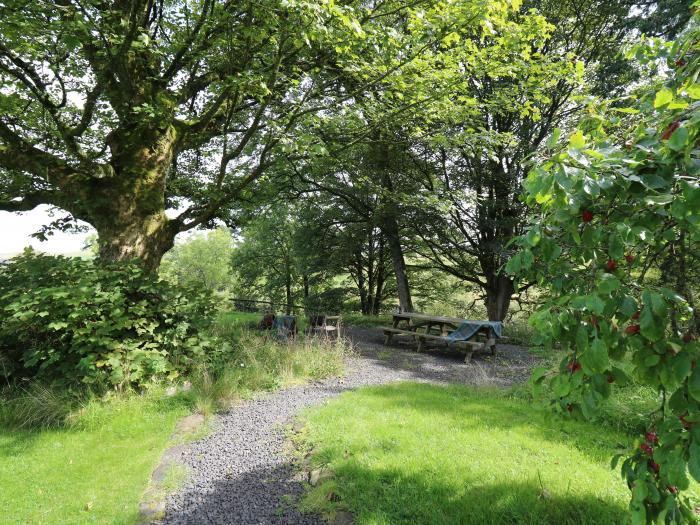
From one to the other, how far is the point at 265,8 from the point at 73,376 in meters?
5.64

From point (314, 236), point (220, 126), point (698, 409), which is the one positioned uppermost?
point (220, 126)

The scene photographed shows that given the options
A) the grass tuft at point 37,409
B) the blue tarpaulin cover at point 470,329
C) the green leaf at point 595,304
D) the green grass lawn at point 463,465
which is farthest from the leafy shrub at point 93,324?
the green leaf at point 595,304

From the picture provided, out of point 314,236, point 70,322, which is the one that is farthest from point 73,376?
point 314,236

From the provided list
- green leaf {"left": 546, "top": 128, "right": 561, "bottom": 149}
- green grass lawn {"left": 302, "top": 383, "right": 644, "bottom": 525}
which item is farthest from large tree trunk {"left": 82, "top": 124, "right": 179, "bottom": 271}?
green leaf {"left": 546, "top": 128, "right": 561, "bottom": 149}

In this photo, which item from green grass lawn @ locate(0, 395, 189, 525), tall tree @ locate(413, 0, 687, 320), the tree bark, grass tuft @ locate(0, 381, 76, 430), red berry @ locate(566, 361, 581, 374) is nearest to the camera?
red berry @ locate(566, 361, 581, 374)

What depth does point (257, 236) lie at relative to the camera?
23.7 m

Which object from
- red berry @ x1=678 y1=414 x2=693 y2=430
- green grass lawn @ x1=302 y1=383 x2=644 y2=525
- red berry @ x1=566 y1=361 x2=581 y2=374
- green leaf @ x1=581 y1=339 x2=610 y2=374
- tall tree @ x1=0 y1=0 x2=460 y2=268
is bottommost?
green grass lawn @ x1=302 y1=383 x2=644 y2=525

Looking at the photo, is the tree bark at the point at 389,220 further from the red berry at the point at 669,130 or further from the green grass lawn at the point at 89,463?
the red berry at the point at 669,130

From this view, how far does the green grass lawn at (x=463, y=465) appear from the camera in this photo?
2688mm

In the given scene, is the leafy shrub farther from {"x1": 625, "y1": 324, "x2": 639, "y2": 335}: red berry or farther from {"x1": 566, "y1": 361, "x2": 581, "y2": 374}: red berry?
{"x1": 625, "y1": 324, "x2": 639, "y2": 335}: red berry

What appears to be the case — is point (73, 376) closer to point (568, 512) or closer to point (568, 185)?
point (568, 512)

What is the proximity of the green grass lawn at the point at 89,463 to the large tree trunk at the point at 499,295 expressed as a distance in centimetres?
1116

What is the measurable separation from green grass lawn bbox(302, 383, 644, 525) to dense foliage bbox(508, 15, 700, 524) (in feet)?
4.52

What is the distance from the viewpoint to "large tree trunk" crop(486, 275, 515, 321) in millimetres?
13289
